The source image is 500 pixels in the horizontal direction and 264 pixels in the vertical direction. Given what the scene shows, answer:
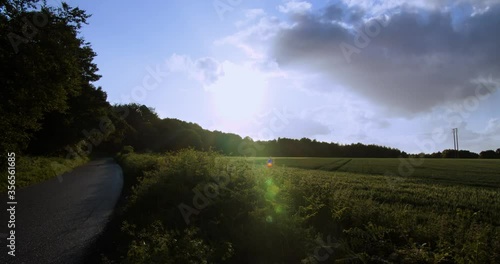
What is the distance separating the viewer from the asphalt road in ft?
22.5

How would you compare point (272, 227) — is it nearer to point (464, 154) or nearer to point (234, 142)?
point (234, 142)

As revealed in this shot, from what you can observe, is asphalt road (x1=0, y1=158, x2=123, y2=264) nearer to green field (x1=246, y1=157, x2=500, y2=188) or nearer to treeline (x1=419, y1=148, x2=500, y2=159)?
green field (x1=246, y1=157, x2=500, y2=188)

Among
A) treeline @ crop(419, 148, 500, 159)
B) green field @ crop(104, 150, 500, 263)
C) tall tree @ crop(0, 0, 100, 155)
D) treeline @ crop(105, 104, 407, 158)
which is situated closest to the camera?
green field @ crop(104, 150, 500, 263)

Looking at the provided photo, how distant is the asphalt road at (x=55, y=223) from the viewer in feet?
22.5

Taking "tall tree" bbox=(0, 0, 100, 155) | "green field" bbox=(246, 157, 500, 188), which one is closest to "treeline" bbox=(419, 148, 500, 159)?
"green field" bbox=(246, 157, 500, 188)

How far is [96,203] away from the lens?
13211 mm

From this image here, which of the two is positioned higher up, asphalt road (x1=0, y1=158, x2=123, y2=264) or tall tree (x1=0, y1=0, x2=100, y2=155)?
tall tree (x1=0, y1=0, x2=100, y2=155)

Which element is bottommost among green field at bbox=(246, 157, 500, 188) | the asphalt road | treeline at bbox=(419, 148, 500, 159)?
the asphalt road

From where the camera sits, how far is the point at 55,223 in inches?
367

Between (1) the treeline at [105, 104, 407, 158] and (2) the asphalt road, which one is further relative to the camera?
(1) the treeline at [105, 104, 407, 158]

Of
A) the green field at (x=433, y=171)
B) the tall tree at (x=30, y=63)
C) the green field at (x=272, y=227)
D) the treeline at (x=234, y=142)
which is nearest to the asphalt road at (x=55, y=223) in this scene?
the green field at (x=272, y=227)

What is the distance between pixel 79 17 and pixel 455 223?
22135 mm

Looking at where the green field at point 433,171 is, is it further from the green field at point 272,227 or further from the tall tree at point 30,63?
the tall tree at point 30,63

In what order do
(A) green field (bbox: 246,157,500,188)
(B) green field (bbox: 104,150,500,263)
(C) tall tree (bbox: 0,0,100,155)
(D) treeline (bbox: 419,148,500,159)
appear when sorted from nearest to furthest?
(B) green field (bbox: 104,150,500,263)
(C) tall tree (bbox: 0,0,100,155)
(A) green field (bbox: 246,157,500,188)
(D) treeline (bbox: 419,148,500,159)
